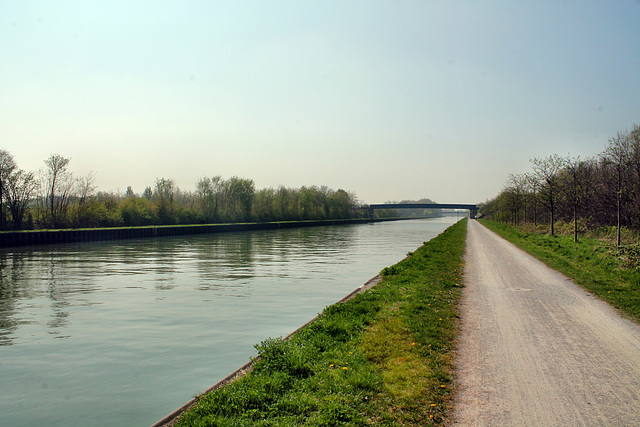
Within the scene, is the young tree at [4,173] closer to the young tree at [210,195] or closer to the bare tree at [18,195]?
the bare tree at [18,195]

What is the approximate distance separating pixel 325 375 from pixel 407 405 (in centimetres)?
139

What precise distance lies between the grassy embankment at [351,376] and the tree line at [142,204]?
184 feet

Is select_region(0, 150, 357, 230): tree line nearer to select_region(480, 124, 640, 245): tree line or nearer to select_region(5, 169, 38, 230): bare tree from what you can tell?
select_region(5, 169, 38, 230): bare tree

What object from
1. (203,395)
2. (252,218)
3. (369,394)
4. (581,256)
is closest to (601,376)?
(369,394)

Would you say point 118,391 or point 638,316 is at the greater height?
point 638,316

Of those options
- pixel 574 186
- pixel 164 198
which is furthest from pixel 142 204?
pixel 574 186

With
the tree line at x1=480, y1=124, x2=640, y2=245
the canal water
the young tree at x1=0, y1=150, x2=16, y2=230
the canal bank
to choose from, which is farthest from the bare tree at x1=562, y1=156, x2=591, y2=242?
the young tree at x1=0, y1=150, x2=16, y2=230

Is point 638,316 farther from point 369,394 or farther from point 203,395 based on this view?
point 203,395

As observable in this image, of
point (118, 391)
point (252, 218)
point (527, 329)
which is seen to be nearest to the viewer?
point (118, 391)

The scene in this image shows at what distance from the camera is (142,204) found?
75.5 metres

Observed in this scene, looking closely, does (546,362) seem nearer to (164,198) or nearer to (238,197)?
(164,198)

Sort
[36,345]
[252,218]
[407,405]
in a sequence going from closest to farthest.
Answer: [407,405], [36,345], [252,218]

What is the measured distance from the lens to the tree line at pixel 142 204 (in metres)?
53.1

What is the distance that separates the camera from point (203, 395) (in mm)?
6090
